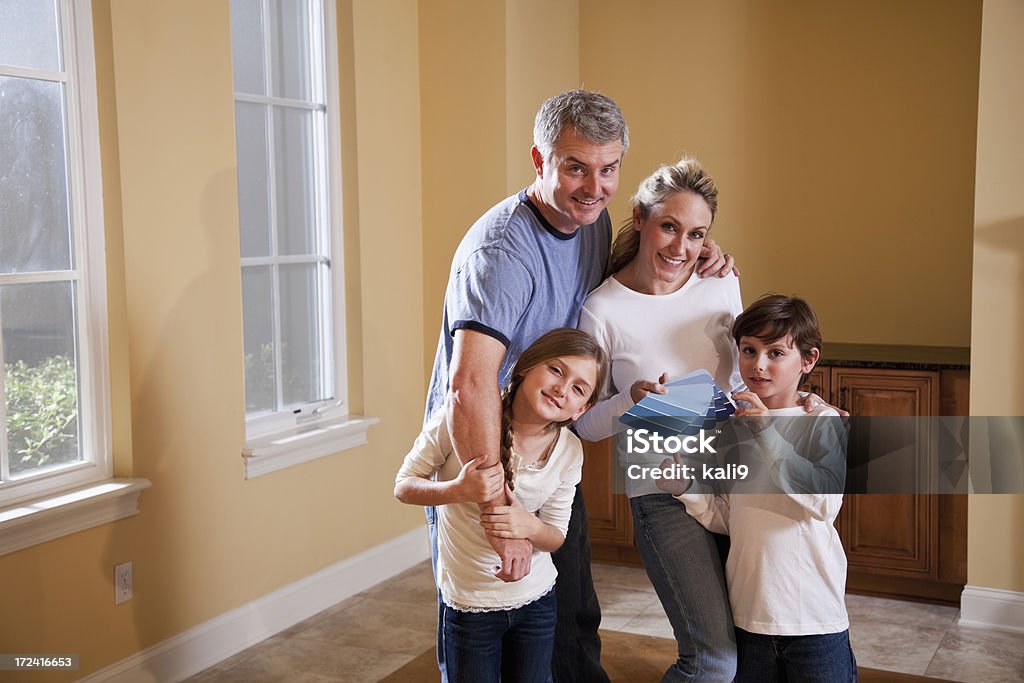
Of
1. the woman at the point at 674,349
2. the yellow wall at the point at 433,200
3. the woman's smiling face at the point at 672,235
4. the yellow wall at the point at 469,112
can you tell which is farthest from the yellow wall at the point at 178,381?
the woman's smiling face at the point at 672,235

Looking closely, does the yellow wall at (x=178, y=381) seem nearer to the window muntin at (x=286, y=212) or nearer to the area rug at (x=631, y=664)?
the window muntin at (x=286, y=212)

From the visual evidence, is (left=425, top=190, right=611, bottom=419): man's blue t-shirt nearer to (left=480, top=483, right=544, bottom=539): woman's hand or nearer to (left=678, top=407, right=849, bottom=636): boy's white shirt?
(left=480, top=483, right=544, bottom=539): woman's hand

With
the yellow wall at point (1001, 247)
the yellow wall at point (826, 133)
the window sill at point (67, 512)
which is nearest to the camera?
the window sill at point (67, 512)

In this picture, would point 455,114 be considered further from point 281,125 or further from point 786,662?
point 786,662

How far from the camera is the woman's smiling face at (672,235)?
2.07 meters

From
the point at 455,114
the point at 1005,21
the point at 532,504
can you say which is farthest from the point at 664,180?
the point at 455,114

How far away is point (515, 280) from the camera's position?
202cm

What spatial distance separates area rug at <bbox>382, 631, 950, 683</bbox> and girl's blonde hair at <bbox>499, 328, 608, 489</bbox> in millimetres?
1384

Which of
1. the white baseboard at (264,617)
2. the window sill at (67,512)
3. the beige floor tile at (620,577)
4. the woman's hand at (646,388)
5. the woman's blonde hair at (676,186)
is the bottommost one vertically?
the beige floor tile at (620,577)

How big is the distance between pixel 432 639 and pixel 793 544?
5.71 ft

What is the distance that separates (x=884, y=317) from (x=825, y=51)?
1106 mm

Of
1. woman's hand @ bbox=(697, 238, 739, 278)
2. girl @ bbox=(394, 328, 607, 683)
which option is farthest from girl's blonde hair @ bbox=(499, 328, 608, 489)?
woman's hand @ bbox=(697, 238, 739, 278)

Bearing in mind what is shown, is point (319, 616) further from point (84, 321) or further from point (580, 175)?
point (580, 175)

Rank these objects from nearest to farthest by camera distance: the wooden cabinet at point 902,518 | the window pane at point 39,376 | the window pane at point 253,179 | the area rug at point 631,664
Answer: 1. the window pane at point 39,376
2. the area rug at point 631,664
3. the window pane at point 253,179
4. the wooden cabinet at point 902,518
